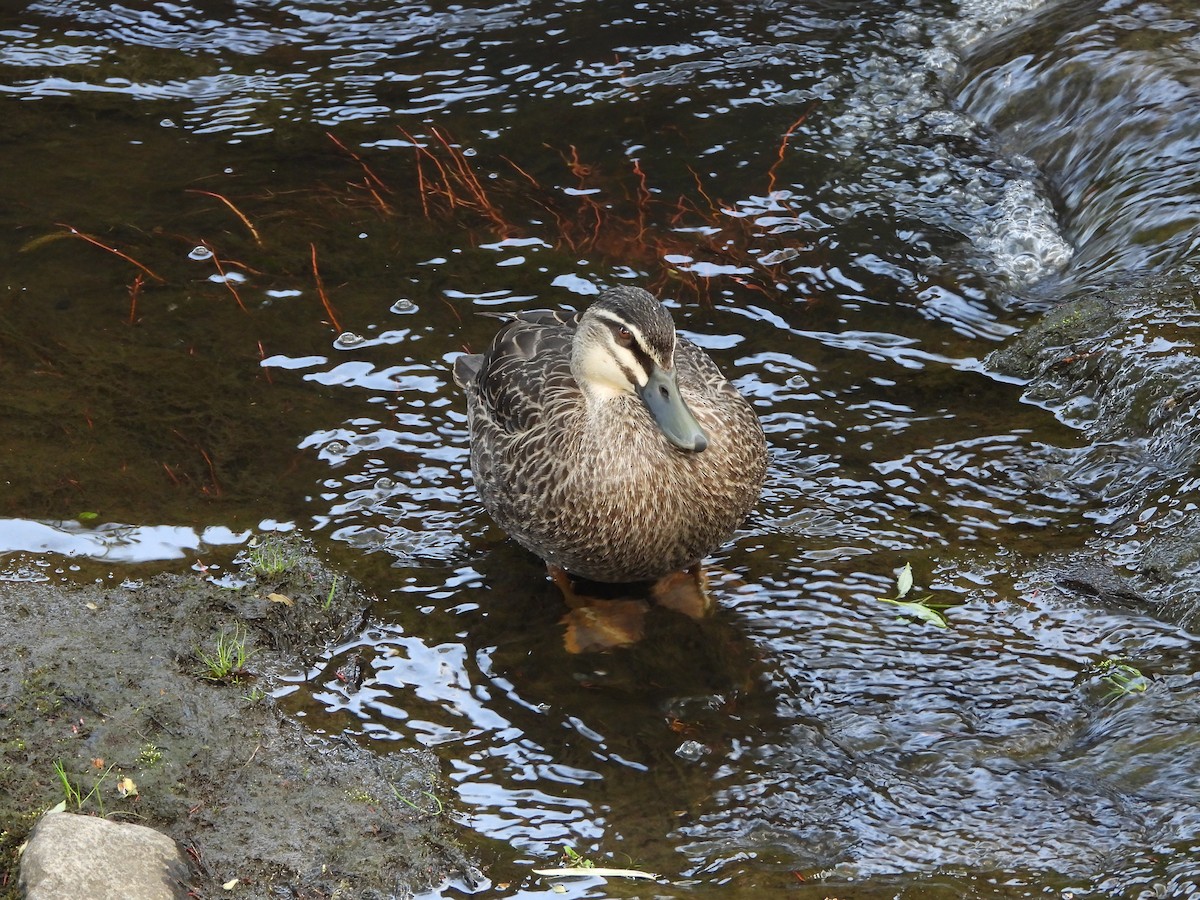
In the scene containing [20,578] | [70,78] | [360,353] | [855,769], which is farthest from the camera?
[70,78]

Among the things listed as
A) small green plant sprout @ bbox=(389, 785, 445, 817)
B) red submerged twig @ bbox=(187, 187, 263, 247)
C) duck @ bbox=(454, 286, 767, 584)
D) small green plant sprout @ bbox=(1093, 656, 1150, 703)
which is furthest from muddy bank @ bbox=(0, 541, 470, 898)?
red submerged twig @ bbox=(187, 187, 263, 247)

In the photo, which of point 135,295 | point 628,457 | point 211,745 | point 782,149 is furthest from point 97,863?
point 782,149

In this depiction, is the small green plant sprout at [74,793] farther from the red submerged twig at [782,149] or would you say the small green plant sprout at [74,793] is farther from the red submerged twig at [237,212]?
the red submerged twig at [782,149]

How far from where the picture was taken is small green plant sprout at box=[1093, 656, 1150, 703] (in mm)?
4273

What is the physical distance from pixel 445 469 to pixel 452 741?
1752 mm

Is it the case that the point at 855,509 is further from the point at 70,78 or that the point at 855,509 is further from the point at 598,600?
the point at 70,78

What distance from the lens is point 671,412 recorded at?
459 centimetres

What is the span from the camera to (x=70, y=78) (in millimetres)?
8727

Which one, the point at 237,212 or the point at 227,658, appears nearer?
the point at 227,658

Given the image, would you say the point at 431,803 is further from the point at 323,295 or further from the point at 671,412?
the point at 323,295

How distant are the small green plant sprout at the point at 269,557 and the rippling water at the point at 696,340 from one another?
0.58 feet

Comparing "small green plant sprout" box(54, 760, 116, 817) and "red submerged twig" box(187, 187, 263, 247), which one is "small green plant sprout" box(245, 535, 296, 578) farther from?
"red submerged twig" box(187, 187, 263, 247)

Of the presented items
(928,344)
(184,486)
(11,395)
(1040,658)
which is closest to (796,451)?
(928,344)

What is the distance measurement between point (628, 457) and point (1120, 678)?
75.6 inches
